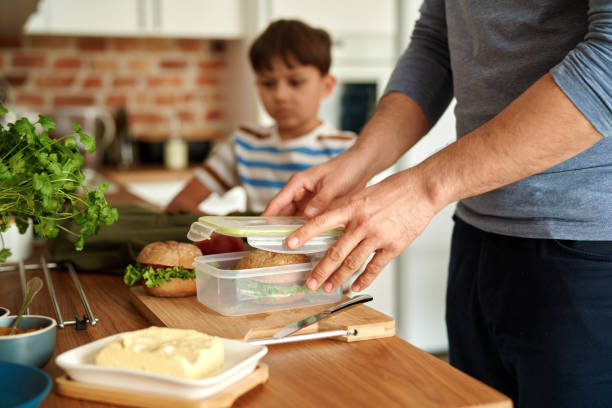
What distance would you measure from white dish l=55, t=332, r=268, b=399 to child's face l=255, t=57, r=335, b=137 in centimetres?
156

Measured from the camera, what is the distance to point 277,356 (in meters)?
0.80

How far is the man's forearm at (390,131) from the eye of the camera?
116 centimetres

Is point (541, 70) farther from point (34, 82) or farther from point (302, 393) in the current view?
point (34, 82)

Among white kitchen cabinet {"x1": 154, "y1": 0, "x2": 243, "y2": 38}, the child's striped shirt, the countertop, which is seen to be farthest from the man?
white kitchen cabinet {"x1": 154, "y1": 0, "x2": 243, "y2": 38}

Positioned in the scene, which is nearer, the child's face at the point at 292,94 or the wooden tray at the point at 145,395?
the wooden tray at the point at 145,395

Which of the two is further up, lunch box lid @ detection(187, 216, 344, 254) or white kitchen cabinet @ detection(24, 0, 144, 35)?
white kitchen cabinet @ detection(24, 0, 144, 35)

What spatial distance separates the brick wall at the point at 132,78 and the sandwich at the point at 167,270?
116 inches

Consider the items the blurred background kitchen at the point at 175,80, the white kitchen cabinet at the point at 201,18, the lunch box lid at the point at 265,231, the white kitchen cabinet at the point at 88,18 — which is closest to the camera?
the lunch box lid at the point at 265,231

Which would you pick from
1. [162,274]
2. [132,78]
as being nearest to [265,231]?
[162,274]

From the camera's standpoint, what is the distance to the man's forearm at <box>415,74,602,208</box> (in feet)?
2.55

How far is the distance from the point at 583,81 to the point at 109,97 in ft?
11.5

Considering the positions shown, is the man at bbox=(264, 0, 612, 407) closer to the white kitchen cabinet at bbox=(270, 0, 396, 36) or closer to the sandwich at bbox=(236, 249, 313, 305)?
the sandwich at bbox=(236, 249, 313, 305)

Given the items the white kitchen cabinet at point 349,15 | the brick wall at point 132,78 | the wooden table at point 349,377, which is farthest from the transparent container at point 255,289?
the brick wall at point 132,78

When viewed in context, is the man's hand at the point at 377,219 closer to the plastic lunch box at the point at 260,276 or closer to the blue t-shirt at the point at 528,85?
the plastic lunch box at the point at 260,276
